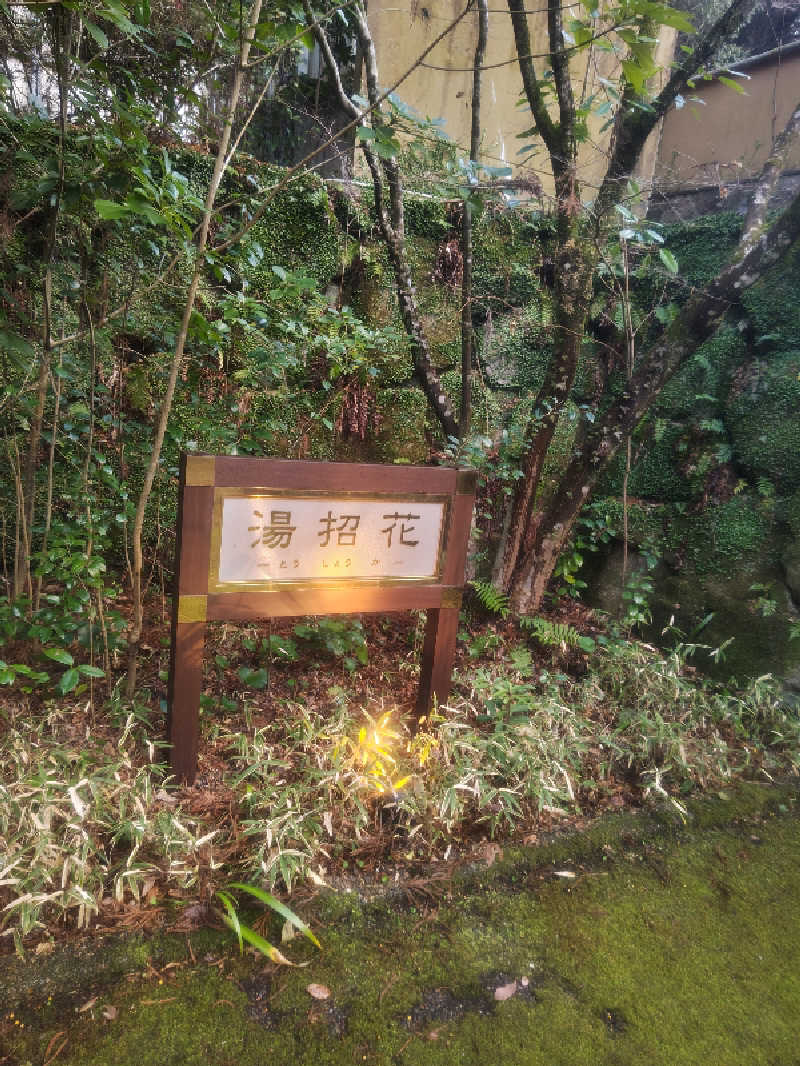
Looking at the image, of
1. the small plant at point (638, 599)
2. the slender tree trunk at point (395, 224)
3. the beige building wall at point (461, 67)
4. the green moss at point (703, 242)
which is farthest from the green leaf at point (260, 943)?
the beige building wall at point (461, 67)

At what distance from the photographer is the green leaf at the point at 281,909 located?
1.77m

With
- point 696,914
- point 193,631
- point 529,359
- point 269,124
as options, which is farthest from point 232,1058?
point 269,124

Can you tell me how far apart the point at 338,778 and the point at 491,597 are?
1793 mm

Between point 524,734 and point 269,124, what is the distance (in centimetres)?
621

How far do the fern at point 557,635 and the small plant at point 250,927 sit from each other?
227 centimetres

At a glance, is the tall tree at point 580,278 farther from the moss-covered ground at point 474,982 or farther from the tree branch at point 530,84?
the moss-covered ground at point 474,982

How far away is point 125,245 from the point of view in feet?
9.57

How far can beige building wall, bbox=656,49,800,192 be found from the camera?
5473mm

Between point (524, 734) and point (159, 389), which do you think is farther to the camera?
point (159, 389)

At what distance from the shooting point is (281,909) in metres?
1.80

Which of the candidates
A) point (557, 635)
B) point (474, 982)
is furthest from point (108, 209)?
point (557, 635)

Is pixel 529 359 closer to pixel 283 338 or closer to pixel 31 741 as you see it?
pixel 283 338

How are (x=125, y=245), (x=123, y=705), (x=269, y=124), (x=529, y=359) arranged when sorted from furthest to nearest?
(x=269, y=124) → (x=529, y=359) → (x=125, y=245) → (x=123, y=705)

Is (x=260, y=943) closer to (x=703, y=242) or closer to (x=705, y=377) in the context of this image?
(x=705, y=377)
